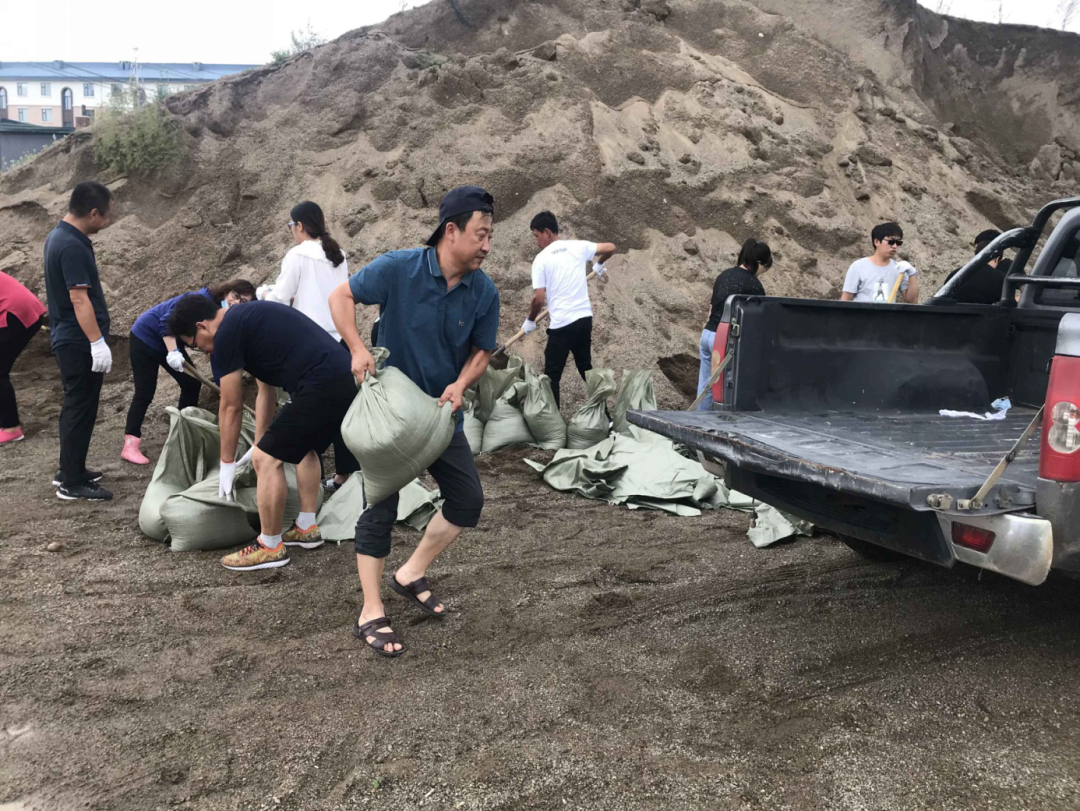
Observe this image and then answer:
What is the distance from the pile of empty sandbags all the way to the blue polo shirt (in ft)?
5.26

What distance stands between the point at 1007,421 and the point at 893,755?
6.51 feet

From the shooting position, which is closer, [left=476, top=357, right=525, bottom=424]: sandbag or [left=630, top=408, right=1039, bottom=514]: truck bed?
[left=630, top=408, right=1039, bottom=514]: truck bed

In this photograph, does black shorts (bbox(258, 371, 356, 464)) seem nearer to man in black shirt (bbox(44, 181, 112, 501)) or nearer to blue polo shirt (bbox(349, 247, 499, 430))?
blue polo shirt (bbox(349, 247, 499, 430))

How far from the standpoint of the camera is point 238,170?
10211 mm

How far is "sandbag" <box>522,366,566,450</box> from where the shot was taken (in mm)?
6527

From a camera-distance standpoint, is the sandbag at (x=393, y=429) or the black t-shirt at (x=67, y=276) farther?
the black t-shirt at (x=67, y=276)

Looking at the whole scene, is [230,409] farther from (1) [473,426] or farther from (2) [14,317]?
(2) [14,317]

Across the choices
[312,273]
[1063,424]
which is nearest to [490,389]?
[312,273]

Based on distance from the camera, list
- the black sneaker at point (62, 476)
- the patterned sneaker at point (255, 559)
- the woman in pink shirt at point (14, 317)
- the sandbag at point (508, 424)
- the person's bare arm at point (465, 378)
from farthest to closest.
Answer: the sandbag at point (508, 424) < the woman in pink shirt at point (14, 317) < the black sneaker at point (62, 476) < the patterned sneaker at point (255, 559) < the person's bare arm at point (465, 378)

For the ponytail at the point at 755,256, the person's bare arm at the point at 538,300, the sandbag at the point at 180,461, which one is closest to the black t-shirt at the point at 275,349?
the sandbag at the point at 180,461

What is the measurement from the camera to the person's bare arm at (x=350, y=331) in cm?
304

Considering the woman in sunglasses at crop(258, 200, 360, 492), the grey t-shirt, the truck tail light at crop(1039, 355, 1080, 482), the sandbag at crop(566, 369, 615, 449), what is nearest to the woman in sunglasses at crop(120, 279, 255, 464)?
the woman in sunglasses at crop(258, 200, 360, 492)

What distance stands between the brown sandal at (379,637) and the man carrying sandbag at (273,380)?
0.99m

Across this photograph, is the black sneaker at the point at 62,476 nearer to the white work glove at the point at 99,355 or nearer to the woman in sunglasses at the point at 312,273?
the white work glove at the point at 99,355
